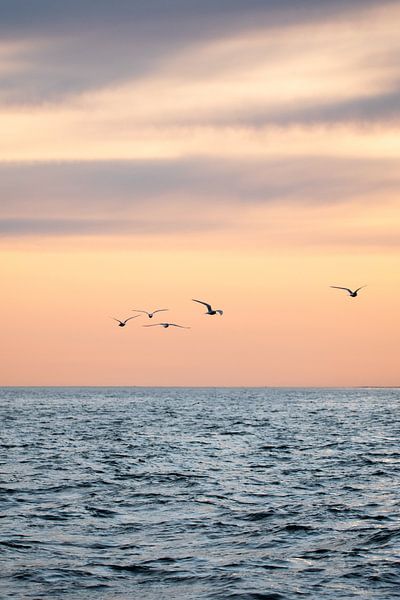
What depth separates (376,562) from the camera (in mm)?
22406

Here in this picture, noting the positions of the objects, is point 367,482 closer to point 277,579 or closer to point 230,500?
point 230,500

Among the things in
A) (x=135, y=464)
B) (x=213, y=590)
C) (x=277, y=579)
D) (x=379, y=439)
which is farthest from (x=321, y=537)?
(x=379, y=439)

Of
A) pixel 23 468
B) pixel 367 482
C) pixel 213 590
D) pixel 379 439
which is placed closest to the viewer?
pixel 213 590

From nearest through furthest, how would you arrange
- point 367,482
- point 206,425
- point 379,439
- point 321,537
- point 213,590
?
point 213,590 < point 321,537 < point 367,482 < point 379,439 < point 206,425

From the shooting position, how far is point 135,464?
45.0m

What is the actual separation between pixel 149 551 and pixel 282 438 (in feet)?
142

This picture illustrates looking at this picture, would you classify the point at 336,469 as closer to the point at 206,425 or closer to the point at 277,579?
the point at 277,579

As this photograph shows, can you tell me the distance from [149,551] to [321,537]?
17.7 ft

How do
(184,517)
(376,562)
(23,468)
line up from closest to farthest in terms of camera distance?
1. (376,562)
2. (184,517)
3. (23,468)

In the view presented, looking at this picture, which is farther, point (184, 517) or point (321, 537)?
point (184, 517)

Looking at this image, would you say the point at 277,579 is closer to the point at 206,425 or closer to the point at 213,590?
the point at 213,590

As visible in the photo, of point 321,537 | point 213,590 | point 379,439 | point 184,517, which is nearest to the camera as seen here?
point 213,590

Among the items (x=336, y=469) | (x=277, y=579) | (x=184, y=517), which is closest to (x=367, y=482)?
(x=336, y=469)

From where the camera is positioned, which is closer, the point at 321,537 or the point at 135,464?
the point at 321,537
